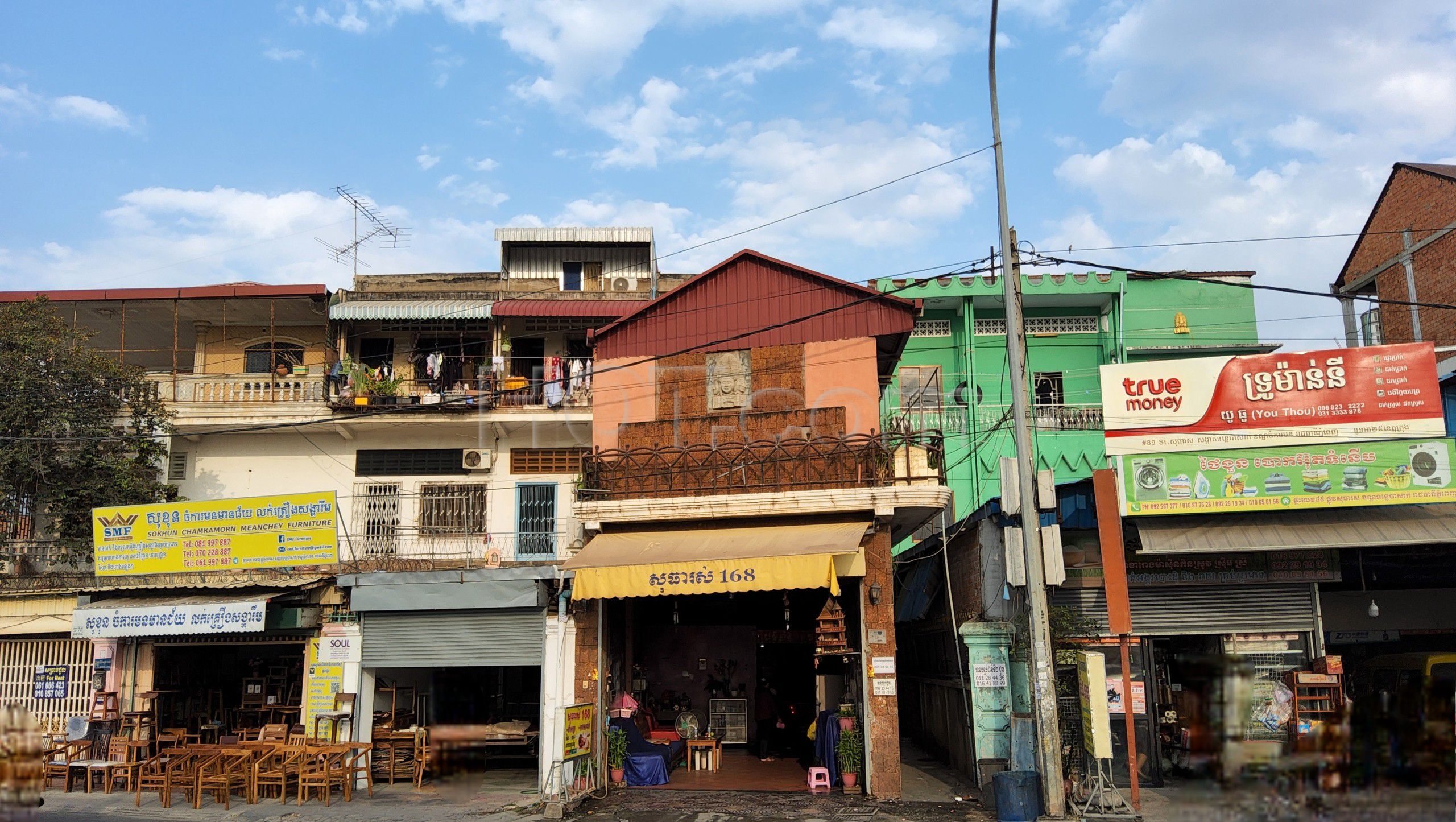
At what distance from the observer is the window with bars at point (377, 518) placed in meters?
22.7

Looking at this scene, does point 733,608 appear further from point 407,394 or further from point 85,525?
point 85,525

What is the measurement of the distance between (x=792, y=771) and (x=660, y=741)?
267cm

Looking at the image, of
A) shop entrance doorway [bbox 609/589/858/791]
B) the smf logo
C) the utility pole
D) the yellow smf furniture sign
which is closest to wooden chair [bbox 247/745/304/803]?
the yellow smf furniture sign

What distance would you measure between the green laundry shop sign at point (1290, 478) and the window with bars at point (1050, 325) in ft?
36.2

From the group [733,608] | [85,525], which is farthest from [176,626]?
[733,608]

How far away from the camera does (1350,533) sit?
16.9 meters

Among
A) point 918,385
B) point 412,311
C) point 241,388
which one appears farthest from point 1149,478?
point 241,388

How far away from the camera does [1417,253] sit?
26.3 meters

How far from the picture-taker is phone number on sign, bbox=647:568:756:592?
51.4 feet

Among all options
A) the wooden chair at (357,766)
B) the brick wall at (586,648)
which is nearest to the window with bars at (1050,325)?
the brick wall at (586,648)

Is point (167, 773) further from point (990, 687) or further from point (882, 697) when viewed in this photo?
point (990, 687)

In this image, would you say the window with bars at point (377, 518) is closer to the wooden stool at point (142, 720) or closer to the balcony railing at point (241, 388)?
the balcony railing at point (241, 388)

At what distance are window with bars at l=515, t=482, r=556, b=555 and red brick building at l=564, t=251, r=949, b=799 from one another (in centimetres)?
304

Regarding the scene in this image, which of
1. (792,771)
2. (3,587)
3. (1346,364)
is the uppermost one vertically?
(1346,364)
